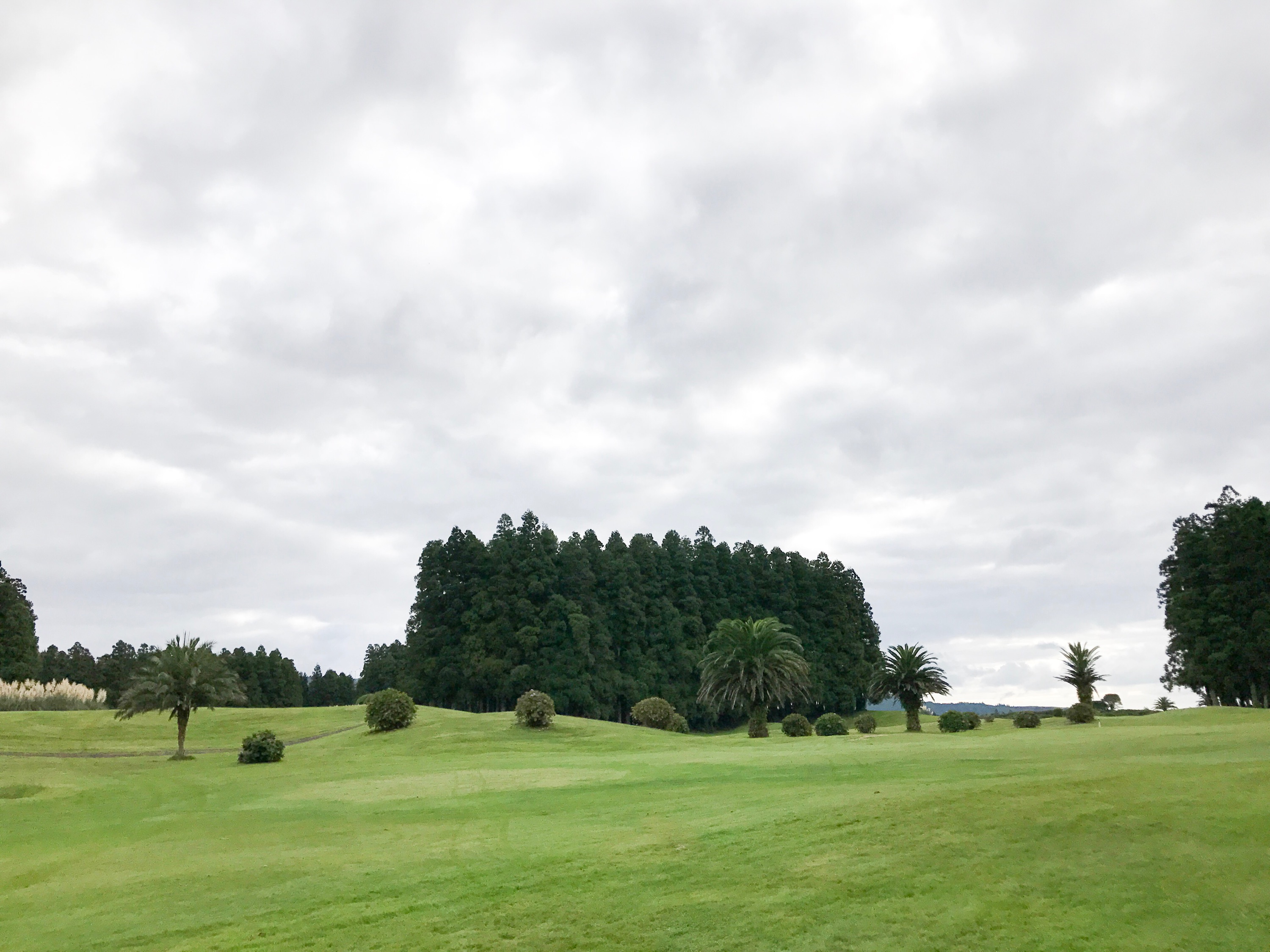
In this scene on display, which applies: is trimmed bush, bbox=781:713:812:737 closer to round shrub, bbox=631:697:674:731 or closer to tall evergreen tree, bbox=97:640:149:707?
round shrub, bbox=631:697:674:731

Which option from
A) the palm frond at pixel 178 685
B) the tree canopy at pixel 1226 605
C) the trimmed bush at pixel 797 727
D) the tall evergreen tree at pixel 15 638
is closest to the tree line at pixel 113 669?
the tall evergreen tree at pixel 15 638

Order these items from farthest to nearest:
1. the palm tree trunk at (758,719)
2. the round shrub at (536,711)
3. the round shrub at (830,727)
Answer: the palm tree trunk at (758,719), the round shrub at (830,727), the round shrub at (536,711)

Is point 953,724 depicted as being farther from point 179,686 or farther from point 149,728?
point 149,728

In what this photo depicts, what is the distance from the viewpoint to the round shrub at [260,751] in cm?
4434

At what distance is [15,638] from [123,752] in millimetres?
65197

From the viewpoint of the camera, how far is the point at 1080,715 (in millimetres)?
58531

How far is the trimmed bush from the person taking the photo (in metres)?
55.5

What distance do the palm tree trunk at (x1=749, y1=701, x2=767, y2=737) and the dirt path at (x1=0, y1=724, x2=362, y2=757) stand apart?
2844 cm

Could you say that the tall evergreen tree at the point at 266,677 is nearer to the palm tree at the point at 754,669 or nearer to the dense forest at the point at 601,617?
the dense forest at the point at 601,617

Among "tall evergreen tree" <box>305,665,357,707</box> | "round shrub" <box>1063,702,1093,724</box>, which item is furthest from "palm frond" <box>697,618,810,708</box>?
"tall evergreen tree" <box>305,665,357,707</box>

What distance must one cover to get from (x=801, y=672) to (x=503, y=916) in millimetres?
51049

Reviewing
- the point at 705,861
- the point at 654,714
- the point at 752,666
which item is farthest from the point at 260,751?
the point at 705,861

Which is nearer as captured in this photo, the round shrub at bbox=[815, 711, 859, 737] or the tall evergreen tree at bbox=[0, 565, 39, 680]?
the round shrub at bbox=[815, 711, 859, 737]

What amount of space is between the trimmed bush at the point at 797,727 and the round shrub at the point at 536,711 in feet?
49.3
